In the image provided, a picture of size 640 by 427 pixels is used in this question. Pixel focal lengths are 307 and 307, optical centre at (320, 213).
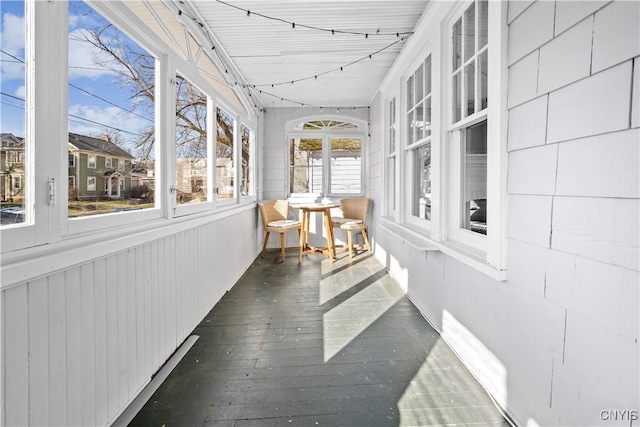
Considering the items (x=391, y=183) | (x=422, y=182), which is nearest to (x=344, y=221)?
(x=391, y=183)

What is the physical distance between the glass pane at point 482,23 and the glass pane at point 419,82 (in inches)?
41.2

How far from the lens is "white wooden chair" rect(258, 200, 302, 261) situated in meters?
4.59

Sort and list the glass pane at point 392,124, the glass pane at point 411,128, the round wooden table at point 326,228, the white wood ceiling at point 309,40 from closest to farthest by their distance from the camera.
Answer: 1. the white wood ceiling at point 309,40
2. the glass pane at point 411,128
3. the glass pane at point 392,124
4. the round wooden table at point 326,228

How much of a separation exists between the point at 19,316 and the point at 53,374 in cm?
27

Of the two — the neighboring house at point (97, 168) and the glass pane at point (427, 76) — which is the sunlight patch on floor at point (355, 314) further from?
the glass pane at point (427, 76)

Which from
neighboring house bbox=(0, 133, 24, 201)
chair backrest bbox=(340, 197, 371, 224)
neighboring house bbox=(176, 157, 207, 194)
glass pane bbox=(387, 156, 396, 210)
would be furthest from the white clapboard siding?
chair backrest bbox=(340, 197, 371, 224)

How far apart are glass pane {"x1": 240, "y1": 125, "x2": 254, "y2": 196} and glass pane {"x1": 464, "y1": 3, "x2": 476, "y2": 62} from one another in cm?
289

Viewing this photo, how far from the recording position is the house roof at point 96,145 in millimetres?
1282

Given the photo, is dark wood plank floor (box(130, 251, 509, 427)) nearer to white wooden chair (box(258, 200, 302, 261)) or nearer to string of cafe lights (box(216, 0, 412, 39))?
white wooden chair (box(258, 200, 302, 261))

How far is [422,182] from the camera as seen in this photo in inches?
117

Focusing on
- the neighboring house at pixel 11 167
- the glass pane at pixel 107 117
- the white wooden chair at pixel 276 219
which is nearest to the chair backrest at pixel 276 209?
the white wooden chair at pixel 276 219

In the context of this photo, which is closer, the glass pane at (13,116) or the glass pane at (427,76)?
the glass pane at (13,116)

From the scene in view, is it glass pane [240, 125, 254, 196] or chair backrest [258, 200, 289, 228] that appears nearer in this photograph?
glass pane [240, 125, 254, 196]

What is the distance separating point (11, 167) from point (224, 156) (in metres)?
2.42
